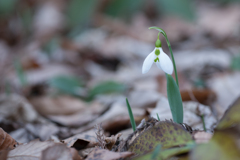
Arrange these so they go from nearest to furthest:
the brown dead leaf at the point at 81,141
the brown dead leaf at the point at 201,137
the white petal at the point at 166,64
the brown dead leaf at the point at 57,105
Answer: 1. the brown dead leaf at the point at 201,137
2. the white petal at the point at 166,64
3. the brown dead leaf at the point at 81,141
4. the brown dead leaf at the point at 57,105

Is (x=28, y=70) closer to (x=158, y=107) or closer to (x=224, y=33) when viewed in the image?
(x=158, y=107)

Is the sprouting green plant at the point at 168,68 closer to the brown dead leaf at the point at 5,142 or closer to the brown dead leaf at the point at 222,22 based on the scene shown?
the brown dead leaf at the point at 5,142

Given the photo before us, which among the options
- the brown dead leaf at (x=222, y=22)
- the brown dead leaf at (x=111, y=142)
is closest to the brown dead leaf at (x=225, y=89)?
the brown dead leaf at (x=111, y=142)

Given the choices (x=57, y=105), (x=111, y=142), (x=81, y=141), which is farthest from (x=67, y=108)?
(x=111, y=142)

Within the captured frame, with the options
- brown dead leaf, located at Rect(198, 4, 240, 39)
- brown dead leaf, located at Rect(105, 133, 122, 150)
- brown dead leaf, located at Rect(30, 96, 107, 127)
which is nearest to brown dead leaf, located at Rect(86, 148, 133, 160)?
brown dead leaf, located at Rect(105, 133, 122, 150)

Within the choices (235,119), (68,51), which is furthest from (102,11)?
(235,119)
